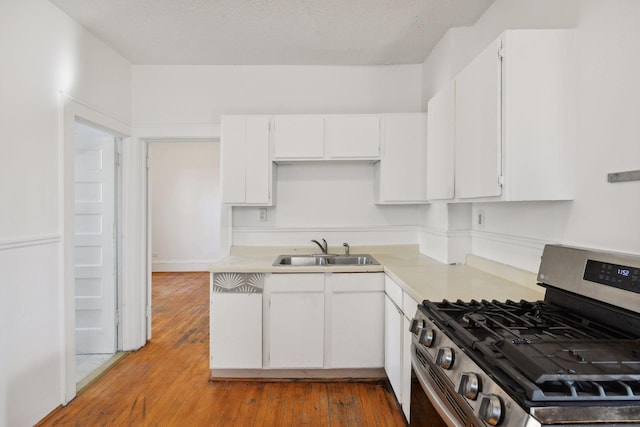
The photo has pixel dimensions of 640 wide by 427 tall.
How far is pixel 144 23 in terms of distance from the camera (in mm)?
2480

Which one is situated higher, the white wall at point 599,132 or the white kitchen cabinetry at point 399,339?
the white wall at point 599,132

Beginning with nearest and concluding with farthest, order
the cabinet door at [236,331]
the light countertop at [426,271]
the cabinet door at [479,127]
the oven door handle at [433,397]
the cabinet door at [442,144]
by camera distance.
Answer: the oven door handle at [433,397], the cabinet door at [479,127], the light countertop at [426,271], the cabinet door at [442,144], the cabinet door at [236,331]

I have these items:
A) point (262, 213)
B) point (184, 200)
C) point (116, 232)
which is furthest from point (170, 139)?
point (184, 200)

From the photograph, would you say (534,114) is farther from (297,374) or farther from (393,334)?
(297,374)

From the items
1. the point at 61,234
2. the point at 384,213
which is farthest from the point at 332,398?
the point at 61,234

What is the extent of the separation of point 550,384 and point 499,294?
974 millimetres

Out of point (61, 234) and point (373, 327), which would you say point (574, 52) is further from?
point (61, 234)

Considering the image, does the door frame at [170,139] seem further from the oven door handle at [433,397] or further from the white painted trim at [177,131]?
the oven door handle at [433,397]

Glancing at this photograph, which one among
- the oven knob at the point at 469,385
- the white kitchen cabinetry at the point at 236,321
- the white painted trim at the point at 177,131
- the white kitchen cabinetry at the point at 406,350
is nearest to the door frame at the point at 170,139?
the white painted trim at the point at 177,131

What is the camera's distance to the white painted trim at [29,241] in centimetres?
188

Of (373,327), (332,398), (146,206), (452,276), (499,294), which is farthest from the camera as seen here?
(146,206)

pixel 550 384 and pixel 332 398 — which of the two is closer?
pixel 550 384

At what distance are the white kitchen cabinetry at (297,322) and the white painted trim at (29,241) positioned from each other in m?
1.44

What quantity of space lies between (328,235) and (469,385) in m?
2.33
